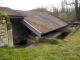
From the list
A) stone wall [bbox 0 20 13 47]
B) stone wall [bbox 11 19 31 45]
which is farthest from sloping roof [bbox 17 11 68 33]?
stone wall [bbox 0 20 13 47]

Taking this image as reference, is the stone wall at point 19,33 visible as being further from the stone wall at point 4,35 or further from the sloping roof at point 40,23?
the stone wall at point 4,35

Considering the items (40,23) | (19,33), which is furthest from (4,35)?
(40,23)

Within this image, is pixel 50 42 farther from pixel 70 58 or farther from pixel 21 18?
pixel 21 18

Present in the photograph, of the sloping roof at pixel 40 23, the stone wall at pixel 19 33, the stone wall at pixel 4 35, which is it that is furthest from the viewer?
the stone wall at pixel 19 33

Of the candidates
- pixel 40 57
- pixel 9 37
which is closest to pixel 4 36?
pixel 9 37

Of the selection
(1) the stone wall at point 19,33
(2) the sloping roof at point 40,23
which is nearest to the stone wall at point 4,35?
(2) the sloping roof at point 40,23

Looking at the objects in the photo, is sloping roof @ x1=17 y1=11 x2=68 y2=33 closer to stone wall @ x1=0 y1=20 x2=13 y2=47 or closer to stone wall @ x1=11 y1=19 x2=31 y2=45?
stone wall @ x1=11 y1=19 x2=31 y2=45

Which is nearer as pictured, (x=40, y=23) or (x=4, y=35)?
(x=4, y=35)

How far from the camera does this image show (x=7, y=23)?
6.37m

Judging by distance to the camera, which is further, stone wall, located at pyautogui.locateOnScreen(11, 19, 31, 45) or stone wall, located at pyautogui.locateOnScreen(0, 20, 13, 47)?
stone wall, located at pyautogui.locateOnScreen(11, 19, 31, 45)

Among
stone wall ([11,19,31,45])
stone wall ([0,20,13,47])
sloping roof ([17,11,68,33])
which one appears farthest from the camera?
stone wall ([11,19,31,45])

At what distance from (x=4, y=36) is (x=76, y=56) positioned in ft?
12.0

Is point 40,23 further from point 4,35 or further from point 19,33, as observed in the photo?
point 4,35

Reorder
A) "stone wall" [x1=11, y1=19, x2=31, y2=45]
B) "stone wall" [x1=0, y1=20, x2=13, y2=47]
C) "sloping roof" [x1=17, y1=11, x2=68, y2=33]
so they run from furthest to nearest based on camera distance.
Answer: "stone wall" [x1=11, y1=19, x2=31, y2=45]
"sloping roof" [x1=17, y1=11, x2=68, y2=33]
"stone wall" [x1=0, y1=20, x2=13, y2=47]
